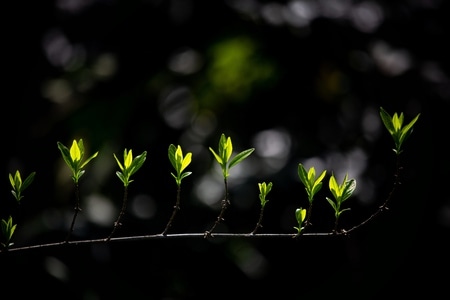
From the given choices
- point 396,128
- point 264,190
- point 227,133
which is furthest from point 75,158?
point 227,133

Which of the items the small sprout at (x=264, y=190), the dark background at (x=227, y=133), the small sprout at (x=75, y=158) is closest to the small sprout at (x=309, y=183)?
the small sprout at (x=264, y=190)

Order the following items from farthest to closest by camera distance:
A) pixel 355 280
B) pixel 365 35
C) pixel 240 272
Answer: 1. pixel 365 35
2. pixel 240 272
3. pixel 355 280

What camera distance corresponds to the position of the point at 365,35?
6.09ft

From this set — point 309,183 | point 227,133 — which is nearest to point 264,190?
point 309,183

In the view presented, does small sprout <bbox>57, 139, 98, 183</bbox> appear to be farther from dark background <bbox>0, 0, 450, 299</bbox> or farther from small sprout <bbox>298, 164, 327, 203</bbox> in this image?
dark background <bbox>0, 0, 450, 299</bbox>

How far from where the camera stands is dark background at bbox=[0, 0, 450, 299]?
63.6 inches

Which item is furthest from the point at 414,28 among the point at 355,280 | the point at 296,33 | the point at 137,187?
the point at 137,187

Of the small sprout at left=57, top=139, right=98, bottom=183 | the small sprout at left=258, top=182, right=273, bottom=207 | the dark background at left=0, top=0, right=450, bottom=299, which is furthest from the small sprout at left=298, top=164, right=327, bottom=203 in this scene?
the dark background at left=0, top=0, right=450, bottom=299

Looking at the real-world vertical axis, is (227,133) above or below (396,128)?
below

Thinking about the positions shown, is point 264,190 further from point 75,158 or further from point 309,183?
point 75,158

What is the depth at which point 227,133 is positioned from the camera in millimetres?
1803

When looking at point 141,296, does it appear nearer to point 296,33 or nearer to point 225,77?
point 225,77

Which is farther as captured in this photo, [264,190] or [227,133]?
[227,133]

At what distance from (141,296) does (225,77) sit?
0.73 meters
